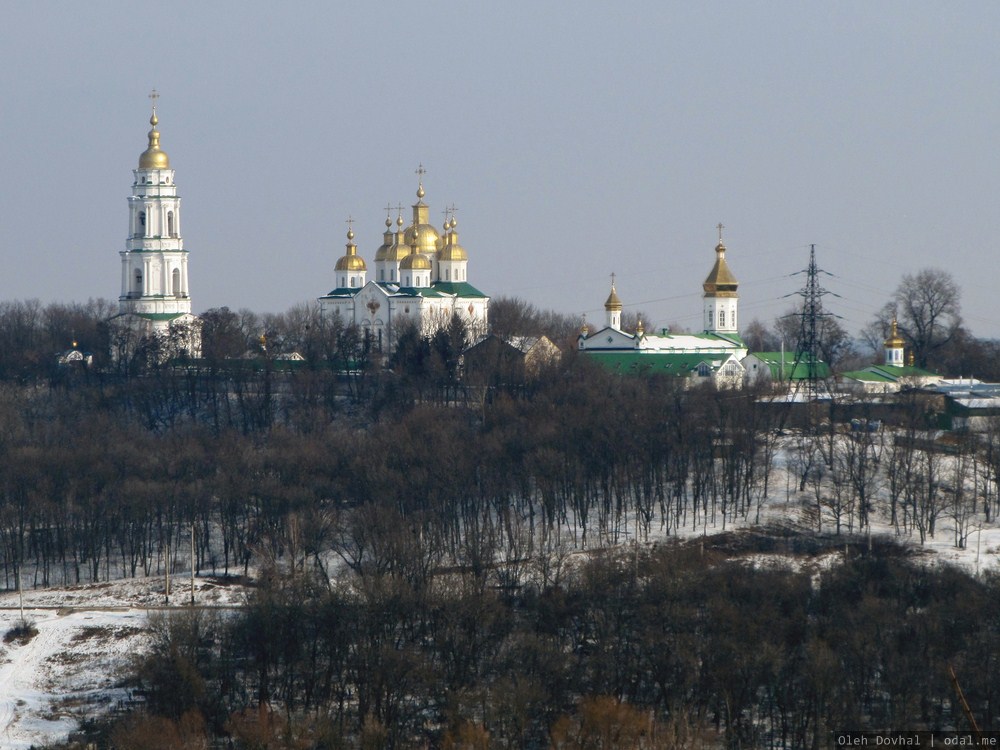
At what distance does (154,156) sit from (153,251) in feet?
10.7

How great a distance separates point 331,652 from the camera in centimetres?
3447

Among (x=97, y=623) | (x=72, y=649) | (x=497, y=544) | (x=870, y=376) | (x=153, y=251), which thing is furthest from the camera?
(x=153, y=251)

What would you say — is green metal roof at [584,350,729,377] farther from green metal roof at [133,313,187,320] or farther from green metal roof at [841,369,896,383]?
green metal roof at [133,313,187,320]

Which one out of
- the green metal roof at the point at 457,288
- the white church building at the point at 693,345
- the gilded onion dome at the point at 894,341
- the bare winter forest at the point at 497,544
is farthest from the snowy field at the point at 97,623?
the green metal roof at the point at 457,288

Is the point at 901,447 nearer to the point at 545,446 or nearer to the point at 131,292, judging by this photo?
the point at 545,446

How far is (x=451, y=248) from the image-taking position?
78.0 m

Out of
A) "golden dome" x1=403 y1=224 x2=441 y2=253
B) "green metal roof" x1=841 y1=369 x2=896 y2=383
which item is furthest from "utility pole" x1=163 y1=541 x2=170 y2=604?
"golden dome" x1=403 y1=224 x2=441 y2=253

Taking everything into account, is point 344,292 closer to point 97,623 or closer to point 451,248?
point 451,248

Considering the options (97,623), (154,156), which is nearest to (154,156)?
(154,156)

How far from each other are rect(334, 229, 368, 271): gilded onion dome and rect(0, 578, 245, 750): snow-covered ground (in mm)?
36341

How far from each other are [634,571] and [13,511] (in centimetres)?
1541

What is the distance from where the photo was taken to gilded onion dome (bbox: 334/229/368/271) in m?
79.0

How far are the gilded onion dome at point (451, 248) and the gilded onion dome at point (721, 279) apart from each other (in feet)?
31.2

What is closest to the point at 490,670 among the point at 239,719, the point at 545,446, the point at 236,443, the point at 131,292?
the point at 239,719
